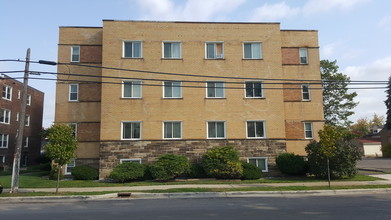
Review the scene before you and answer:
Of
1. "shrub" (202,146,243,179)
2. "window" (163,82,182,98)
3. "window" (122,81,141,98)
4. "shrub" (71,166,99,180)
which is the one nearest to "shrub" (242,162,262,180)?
"shrub" (202,146,243,179)

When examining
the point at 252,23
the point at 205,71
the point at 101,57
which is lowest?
the point at 205,71

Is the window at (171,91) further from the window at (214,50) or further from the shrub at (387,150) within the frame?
the shrub at (387,150)

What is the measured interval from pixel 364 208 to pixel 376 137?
6784 centimetres

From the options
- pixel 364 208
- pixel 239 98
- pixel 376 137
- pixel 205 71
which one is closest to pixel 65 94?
pixel 205 71

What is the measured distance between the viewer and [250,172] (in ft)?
61.1

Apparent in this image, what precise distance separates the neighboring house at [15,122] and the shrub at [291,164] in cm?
2797

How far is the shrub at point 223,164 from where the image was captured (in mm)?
18250

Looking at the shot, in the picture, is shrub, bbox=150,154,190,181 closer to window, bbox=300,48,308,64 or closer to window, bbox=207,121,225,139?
window, bbox=207,121,225,139

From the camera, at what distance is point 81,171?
63.7 feet

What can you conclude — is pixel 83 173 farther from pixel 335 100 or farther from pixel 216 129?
pixel 335 100

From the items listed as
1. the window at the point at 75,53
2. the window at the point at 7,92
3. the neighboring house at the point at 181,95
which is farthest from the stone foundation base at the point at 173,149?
the window at the point at 7,92

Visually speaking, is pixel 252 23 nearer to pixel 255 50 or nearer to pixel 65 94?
pixel 255 50

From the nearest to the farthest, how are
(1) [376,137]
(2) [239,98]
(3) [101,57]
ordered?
(2) [239,98]
(3) [101,57]
(1) [376,137]

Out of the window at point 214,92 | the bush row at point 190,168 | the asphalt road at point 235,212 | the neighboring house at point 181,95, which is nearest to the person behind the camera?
the asphalt road at point 235,212
